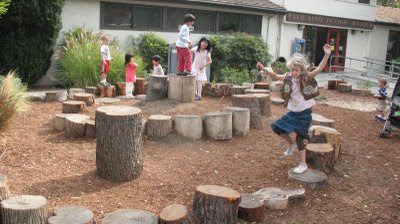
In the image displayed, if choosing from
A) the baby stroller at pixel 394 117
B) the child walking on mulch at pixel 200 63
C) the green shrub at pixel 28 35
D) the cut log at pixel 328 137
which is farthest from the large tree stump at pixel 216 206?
the green shrub at pixel 28 35

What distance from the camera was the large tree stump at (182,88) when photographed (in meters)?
8.36

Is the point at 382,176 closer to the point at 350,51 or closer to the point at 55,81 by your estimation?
the point at 55,81

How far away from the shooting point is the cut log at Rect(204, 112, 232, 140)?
6.86 meters

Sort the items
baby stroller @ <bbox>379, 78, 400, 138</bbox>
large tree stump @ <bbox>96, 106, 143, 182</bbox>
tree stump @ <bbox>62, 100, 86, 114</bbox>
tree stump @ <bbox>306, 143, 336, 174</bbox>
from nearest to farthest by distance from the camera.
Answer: large tree stump @ <bbox>96, 106, 143, 182</bbox> → tree stump @ <bbox>306, 143, 336, 174</bbox> → tree stump @ <bbox>62, 100, 86, 114</bbox> → baby stroller @ <bbox>379, 78, 400, 138</bbox>

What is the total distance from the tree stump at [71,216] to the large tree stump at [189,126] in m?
2.96

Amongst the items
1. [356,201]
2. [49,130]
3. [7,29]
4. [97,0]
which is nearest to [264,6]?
[97,0]

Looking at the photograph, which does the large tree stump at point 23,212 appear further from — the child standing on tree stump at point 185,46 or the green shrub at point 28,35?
the green shrub at point 28,35

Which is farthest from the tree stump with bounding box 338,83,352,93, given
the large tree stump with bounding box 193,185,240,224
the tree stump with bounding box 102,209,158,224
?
the tree stump with bounding box 102,209,158,224

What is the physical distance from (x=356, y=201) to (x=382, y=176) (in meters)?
1.10

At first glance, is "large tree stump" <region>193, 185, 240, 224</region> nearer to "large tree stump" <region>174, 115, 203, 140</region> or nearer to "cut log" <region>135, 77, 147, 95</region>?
"large tree stump" <region>174, 115, 203, 140</region>

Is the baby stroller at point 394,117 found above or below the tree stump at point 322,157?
above

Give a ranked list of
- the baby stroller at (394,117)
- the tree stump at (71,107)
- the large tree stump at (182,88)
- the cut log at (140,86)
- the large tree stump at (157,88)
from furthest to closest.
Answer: the cut log at (140,86)
the large tree stump at (157,88)
the large tree stump at (182,88)
the baby stroller at (394,117)
the tree stump at (71,107)

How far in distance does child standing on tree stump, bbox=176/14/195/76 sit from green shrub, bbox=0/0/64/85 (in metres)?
4.36

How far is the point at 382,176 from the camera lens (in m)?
6.08
